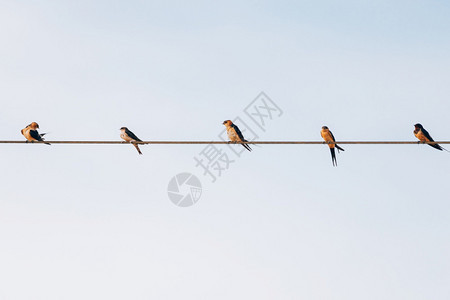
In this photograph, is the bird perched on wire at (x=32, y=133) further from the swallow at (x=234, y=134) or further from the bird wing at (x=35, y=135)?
the swallow at (x=234, y=134)

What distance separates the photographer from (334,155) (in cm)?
1355

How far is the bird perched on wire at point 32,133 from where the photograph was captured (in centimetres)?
1388

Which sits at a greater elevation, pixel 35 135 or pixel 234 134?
pixel 35 135

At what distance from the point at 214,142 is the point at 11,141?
3.16 m

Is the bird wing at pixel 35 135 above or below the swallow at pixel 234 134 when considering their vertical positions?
above

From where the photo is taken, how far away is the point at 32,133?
1387cm

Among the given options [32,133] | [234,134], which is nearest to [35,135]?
[32,133]

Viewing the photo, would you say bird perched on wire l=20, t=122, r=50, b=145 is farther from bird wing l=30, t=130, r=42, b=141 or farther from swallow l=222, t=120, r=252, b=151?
swallow l=222, t=120, r=252, b=151

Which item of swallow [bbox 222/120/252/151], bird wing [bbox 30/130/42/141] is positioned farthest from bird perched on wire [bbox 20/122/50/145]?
swallow [bbox 222/120/252/151]

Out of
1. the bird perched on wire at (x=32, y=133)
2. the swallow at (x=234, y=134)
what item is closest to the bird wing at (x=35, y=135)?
the bird perched on wire at (x=32, y=133)

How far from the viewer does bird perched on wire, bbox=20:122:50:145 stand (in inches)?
546

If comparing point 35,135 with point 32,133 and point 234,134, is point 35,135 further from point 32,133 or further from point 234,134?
point 234,134

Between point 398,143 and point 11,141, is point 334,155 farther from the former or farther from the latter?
point 11,141

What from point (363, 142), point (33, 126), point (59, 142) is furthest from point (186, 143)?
point (33, 126)
